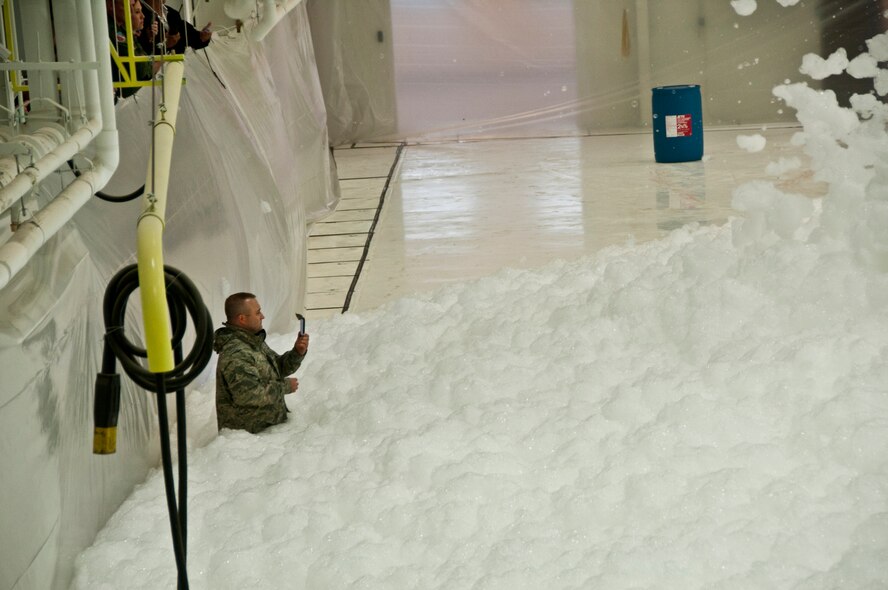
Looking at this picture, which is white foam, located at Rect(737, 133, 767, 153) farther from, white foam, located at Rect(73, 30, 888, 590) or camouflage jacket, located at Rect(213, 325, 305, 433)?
camouflage jacket, located at Rect(213, 325, 305, 433)

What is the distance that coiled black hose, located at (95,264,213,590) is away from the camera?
2.16 meters

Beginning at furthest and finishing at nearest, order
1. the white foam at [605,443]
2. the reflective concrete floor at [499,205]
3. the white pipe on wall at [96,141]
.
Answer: the reflective concrete floor at [499,205] → the white foam at [605,443] → the white pipe on wall at [96,141]

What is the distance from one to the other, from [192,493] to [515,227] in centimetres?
514

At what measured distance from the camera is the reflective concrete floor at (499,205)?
6820 mm

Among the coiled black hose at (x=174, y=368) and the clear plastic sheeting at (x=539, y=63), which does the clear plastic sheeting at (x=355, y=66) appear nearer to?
the clear plastic sheeting at (x=539, y=63)

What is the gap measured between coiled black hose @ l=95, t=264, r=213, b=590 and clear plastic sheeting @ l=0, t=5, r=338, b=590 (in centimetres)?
23

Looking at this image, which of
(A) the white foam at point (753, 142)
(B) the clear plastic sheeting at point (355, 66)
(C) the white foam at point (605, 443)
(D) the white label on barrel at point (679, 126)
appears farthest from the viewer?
(B) the clear plastic sheeting at point (355, 66)

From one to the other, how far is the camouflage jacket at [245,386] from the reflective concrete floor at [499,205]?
2150mm

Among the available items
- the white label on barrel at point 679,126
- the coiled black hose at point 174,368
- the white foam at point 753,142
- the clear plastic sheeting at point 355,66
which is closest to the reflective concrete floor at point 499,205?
the white label on barrel at point 679,126

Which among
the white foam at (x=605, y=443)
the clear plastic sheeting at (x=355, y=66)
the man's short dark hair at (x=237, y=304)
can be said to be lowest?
the white foam at (x=605, y=443)

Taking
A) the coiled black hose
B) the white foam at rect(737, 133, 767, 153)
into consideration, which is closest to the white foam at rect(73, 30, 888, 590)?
the coiled black hose

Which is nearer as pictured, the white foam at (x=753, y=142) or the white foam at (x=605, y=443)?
the white foam at (x=605, y=443)

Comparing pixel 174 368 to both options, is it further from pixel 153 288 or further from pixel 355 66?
pixel 355 66

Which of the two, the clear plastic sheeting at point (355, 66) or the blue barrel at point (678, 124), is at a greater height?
the clear plastic sheeting at point (355, 66)
